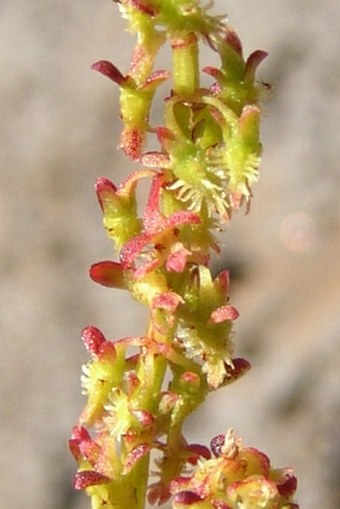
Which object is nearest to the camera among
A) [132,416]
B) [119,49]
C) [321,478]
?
[132,416]

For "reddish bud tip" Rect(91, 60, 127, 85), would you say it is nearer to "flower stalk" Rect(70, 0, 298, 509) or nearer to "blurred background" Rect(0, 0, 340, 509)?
"flower stalk" Rect(70, 0, 298, 509)

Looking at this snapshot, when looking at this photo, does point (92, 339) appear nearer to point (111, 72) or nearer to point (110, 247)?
point (111, 72)

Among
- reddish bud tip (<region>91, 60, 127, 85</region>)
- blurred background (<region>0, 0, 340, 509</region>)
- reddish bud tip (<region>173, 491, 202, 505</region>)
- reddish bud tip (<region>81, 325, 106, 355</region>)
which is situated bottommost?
reddish bud tip (<region>173, 491, 202, 505</region>)

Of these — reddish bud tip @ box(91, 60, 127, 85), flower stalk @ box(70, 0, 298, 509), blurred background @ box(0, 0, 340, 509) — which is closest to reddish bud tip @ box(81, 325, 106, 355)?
flower stalk @ box(70, 0, 298, 509)

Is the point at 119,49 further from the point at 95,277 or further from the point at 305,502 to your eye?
the point at 95,277

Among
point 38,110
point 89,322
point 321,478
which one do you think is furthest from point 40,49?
point 321,478
